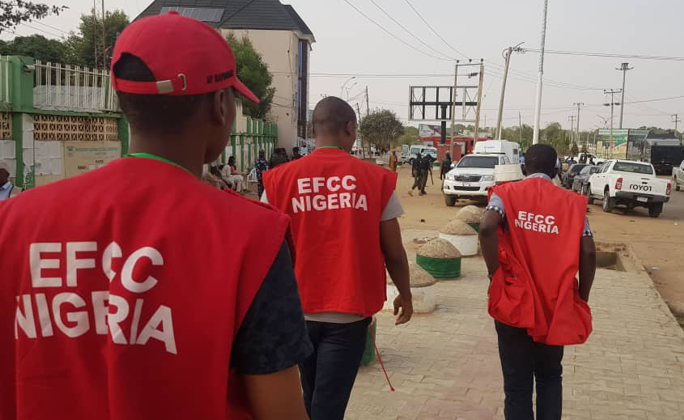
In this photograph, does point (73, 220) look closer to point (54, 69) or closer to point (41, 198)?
point (41, 198)

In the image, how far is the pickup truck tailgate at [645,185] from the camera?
59.9 feet

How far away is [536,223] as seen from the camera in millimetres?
3371

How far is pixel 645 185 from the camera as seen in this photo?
18.4 meters

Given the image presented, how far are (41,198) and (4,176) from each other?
22.2 feet

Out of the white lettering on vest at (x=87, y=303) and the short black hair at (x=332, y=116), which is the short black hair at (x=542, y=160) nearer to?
the short black hair at (x=332, y=116)

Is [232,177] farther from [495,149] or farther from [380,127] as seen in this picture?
[380,127]

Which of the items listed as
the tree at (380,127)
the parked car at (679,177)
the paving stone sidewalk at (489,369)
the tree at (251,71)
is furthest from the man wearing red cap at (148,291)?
the tree at (380,127)

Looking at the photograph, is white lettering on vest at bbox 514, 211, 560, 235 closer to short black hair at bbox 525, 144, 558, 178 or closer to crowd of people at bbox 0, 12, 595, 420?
short black hair at bbox 525, 144, 558, 178

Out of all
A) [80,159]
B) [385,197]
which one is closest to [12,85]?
[80,159]

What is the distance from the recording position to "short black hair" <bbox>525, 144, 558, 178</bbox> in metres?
3.55

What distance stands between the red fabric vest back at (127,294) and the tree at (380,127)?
66791 mm

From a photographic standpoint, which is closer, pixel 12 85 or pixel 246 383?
pixel 246 383

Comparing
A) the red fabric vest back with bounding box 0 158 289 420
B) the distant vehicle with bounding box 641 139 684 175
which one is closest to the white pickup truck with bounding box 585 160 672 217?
the red fabric vest back with bounding box 0 158 289 420

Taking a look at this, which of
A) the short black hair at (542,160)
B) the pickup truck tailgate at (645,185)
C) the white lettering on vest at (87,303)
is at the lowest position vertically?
the pickup truck tailgate at (645,185)
